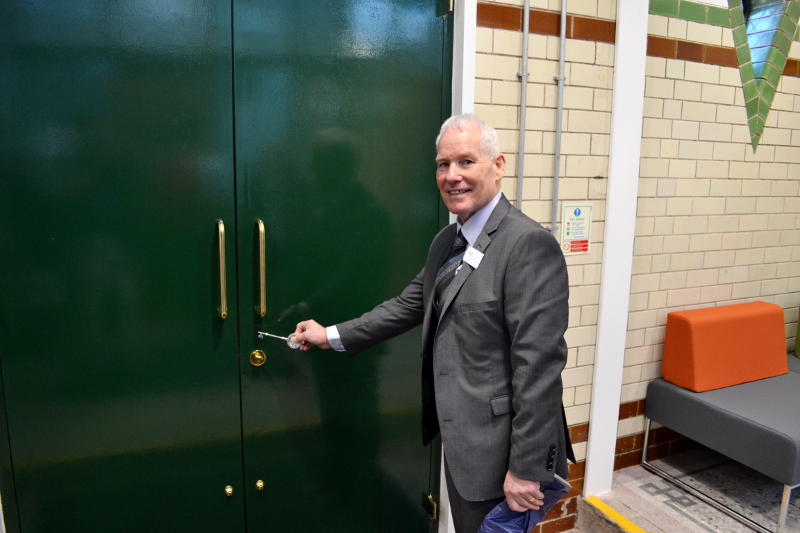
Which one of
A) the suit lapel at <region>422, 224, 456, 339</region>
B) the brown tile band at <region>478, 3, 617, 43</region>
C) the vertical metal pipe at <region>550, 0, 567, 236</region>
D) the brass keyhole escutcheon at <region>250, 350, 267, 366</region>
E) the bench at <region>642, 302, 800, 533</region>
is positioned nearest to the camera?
the suit lapel at <region>422, 224, 456, 339</region>

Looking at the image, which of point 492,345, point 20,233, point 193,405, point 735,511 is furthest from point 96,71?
point 735,511

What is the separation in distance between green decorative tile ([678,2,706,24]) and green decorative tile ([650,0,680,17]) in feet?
0.13

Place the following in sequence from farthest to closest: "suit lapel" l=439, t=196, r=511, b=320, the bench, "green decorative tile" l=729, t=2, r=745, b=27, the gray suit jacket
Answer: "green decorative tile" l=729, t=2, r=745, b=27 → the bench → "suit lapel" l=439, t=196, r=511, b=320 → the gray suit jacket

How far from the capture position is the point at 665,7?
8.98 ft

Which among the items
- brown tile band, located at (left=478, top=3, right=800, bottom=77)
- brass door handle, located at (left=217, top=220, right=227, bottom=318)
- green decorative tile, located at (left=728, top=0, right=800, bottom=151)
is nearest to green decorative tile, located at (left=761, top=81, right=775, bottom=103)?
green decorative tile, located at (left=728, top=0, right=800, bottom=151)

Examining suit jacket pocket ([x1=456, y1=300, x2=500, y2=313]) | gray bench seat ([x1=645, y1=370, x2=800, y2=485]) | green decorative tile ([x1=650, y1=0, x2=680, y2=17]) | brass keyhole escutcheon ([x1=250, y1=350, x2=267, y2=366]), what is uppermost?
green decorative tile ([x1=650, y1=0, x2=680, y2=17])

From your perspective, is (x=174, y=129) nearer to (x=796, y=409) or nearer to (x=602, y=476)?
(x=602, y=476)

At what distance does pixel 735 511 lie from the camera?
267cm

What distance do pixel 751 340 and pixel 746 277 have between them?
1.55 feet

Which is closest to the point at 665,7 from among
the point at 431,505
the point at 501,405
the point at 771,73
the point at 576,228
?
the point at 771,73

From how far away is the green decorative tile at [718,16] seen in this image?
2912mm

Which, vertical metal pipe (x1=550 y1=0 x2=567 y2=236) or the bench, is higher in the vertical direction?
vertical metal pipe (x1=550 y1=0 x2=567 y2=236)

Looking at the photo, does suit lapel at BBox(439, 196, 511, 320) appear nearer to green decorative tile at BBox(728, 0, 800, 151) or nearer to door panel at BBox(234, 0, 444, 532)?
door panel at BBox(234, 0, 444, 532)

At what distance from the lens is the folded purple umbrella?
167cm
